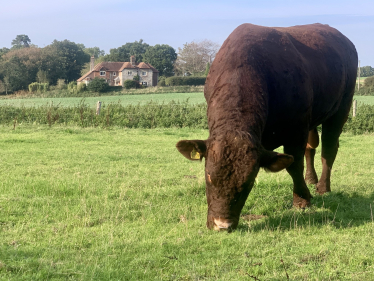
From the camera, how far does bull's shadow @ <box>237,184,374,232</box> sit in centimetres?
518

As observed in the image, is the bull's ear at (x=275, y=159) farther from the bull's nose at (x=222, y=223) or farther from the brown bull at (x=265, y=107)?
the bull's nose at (x=222, y=223)

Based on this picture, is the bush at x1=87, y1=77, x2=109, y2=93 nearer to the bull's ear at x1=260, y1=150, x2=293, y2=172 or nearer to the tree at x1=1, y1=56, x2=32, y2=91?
the tree at x1=1, y1=56, x2=32, y2=91

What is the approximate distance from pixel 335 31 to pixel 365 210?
3.94 metres

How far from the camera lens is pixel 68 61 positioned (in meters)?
84.1

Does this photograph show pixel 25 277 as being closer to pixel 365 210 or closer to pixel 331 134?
pixel 365 210

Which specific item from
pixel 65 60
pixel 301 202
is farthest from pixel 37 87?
pixel 301 202

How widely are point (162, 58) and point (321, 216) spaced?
295ft

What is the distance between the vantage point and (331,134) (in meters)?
7.63

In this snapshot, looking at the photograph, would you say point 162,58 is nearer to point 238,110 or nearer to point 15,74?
point 15,74

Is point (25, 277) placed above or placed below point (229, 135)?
below

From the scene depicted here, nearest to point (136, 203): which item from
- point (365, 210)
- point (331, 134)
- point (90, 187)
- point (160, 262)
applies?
point (90, 187)

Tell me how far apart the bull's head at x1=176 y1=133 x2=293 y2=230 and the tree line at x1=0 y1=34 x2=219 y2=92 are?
59.1 m

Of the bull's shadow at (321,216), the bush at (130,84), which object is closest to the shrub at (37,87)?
the bush at (130,84)

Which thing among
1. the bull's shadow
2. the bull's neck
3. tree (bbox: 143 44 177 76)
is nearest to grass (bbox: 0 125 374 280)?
the bull's shadow
